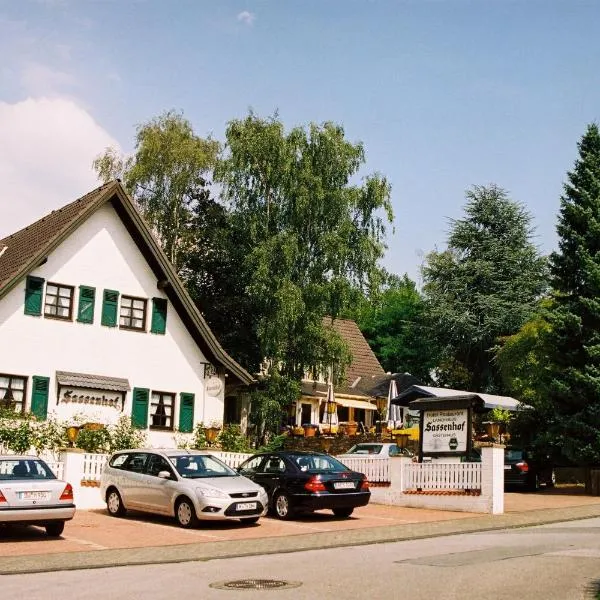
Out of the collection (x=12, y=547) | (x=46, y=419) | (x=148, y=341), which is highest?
(x=148, y=341)

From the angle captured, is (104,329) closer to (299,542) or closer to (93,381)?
(93,381)

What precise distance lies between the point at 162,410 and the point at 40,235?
7583 millimetres

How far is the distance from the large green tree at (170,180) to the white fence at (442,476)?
23.9 metres

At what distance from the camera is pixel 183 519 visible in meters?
19.0

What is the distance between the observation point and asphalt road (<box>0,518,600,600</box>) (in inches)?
418

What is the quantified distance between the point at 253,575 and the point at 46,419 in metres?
19.0

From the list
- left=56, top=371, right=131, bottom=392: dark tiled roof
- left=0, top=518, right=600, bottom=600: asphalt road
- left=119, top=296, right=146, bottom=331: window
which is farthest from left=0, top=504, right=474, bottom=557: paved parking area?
left=119, top=296, right=146, bottom=331: window

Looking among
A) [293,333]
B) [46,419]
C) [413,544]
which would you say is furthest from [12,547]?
Answer: [293,333]

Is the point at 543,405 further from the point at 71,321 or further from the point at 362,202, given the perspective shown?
the point at 71,321

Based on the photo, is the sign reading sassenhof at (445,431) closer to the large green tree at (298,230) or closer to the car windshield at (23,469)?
the car windshield at (23,469)

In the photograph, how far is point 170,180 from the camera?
46.3 metres

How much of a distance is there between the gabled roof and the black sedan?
12.5 meters

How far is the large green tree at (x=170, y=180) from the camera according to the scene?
150 feet

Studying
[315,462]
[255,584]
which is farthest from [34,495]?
[315,462]
